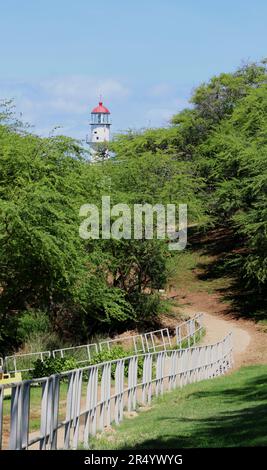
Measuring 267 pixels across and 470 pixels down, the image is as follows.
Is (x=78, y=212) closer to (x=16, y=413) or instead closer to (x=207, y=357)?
(x=207, y=357)

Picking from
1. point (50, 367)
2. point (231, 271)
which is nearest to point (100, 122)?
point (231, 271)

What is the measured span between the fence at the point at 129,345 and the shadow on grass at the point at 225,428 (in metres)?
15.0

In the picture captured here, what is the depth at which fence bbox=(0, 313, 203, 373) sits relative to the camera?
35875 mm

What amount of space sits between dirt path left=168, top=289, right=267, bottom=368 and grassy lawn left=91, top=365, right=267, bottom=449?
15.7 meters

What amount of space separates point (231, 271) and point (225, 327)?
14.2m

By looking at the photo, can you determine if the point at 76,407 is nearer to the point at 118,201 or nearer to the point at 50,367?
the point at 50,367

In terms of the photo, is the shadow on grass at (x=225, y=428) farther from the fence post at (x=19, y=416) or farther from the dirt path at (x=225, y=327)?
the dirt path at (x=225, y=327)

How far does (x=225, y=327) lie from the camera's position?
163 feet

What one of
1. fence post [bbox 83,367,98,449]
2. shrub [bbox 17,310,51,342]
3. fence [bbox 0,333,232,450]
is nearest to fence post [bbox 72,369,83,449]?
fence [bbox 0,333,232,450]

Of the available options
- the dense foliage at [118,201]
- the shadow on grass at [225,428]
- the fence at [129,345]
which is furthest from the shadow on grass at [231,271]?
the shadow on grass at [225,428]

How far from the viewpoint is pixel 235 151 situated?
2469 inches

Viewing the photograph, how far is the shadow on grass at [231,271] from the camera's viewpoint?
54750 mm

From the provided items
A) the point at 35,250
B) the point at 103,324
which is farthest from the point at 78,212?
the point at 103,324

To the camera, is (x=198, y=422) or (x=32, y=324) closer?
(x=198, y=422)
